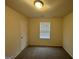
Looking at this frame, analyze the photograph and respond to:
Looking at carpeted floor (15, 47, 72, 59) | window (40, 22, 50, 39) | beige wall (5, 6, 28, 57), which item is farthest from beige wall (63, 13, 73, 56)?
beige wall (5, 6, 28, 57)

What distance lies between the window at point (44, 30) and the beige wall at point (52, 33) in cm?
23

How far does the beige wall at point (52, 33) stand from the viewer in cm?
801

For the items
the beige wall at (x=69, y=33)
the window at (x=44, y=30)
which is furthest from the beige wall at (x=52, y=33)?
the beige wall at (x=69, y=33)

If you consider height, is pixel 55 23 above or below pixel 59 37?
above

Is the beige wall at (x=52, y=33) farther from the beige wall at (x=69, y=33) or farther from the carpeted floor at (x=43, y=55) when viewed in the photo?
the carpeted floor at (x=43, y=55)

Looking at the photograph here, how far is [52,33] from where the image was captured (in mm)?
8094

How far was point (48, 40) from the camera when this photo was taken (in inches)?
321

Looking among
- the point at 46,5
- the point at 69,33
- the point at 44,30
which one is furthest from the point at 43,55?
the point at 44,30

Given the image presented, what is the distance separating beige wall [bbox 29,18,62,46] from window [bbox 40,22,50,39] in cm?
23

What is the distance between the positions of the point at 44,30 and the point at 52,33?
2.03ft

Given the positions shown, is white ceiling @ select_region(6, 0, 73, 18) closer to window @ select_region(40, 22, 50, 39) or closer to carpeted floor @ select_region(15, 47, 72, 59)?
carpeted floor @ select_region(15, 47, 72, 59)

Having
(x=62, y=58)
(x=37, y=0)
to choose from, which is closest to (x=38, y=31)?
(x=62, y=58)
